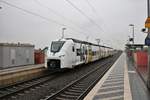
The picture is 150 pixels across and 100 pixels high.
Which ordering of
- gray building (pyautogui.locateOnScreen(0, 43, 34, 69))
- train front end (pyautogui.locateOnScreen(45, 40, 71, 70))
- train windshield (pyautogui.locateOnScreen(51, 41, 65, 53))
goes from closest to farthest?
1. train front end (pyautogui.locateOnScreen(45, 40, 71, 70))
2. train windshield (pyautogui.locateOnScreen(51, 41, 65, 53))
3. gray building (pyautogui.locateOnScreen(0, 43, 34, 69))

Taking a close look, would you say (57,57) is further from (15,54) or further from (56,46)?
(15,54)

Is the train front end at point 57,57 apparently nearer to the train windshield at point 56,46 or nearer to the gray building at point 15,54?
the train windshield at point 56,46

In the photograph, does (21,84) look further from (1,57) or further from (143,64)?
(143,64)

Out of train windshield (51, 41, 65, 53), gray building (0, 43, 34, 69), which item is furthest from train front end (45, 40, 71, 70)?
gray building (0, 43, 34, 69)

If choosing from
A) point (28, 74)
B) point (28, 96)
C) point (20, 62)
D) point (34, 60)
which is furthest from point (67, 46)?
point (34, 60)

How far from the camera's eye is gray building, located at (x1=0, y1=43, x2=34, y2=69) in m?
25.8

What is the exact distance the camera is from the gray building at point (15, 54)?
25.8 metres

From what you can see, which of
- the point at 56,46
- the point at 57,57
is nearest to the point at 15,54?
the point at 56,46

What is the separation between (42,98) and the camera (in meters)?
11.7

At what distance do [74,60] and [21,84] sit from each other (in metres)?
9.08

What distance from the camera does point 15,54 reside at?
28516mm

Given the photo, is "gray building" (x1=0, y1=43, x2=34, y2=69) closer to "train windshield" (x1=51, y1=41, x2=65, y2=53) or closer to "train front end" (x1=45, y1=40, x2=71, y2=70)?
"train front end" (x1=45, y1=40, x2=71, y2=70)

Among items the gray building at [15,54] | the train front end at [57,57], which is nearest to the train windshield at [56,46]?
the train front end at [57,57]

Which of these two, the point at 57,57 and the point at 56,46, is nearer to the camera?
the point at 57,57
